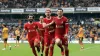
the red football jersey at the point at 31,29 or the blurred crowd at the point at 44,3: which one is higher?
the red football jersey at the point at 31,29

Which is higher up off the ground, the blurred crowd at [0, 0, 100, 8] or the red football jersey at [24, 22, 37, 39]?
the red football jersey at [24, 22, 37, 39]

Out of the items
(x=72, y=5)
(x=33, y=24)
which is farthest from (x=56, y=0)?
(x=33, y=24)

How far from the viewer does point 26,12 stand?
5938 centimetres

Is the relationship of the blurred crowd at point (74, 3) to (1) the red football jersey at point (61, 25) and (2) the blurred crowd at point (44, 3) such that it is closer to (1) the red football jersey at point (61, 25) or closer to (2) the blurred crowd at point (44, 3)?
(2) the blurred crowd at point (44, 3)

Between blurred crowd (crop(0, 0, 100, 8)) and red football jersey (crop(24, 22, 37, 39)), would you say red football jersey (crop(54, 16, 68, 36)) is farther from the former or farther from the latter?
blurred crowd (crop(0, 0, 100, 8))

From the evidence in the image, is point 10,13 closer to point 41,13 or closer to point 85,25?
point 41,13

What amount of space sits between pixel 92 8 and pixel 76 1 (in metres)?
3.91

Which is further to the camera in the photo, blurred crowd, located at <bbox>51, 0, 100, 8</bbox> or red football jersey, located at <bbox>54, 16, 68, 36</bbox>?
blurred crowd, located at <bbox>51, 0, 100, 8</bbox>

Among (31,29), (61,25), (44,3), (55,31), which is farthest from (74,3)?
(61,25)

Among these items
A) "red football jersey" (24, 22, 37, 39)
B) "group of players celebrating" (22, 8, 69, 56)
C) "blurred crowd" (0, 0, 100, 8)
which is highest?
"group of players celebrating" (22, 8, 69, 56)

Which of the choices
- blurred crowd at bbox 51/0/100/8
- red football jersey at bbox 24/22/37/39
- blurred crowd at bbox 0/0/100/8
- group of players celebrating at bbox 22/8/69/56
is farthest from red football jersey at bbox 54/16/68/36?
blurred crowd at bbox 51/0/100/8

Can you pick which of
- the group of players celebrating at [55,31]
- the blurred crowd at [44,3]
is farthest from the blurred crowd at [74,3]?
the group of players celebrating at [55,31]

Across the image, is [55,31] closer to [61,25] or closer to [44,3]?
[61,25]

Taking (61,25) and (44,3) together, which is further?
(44,3)
